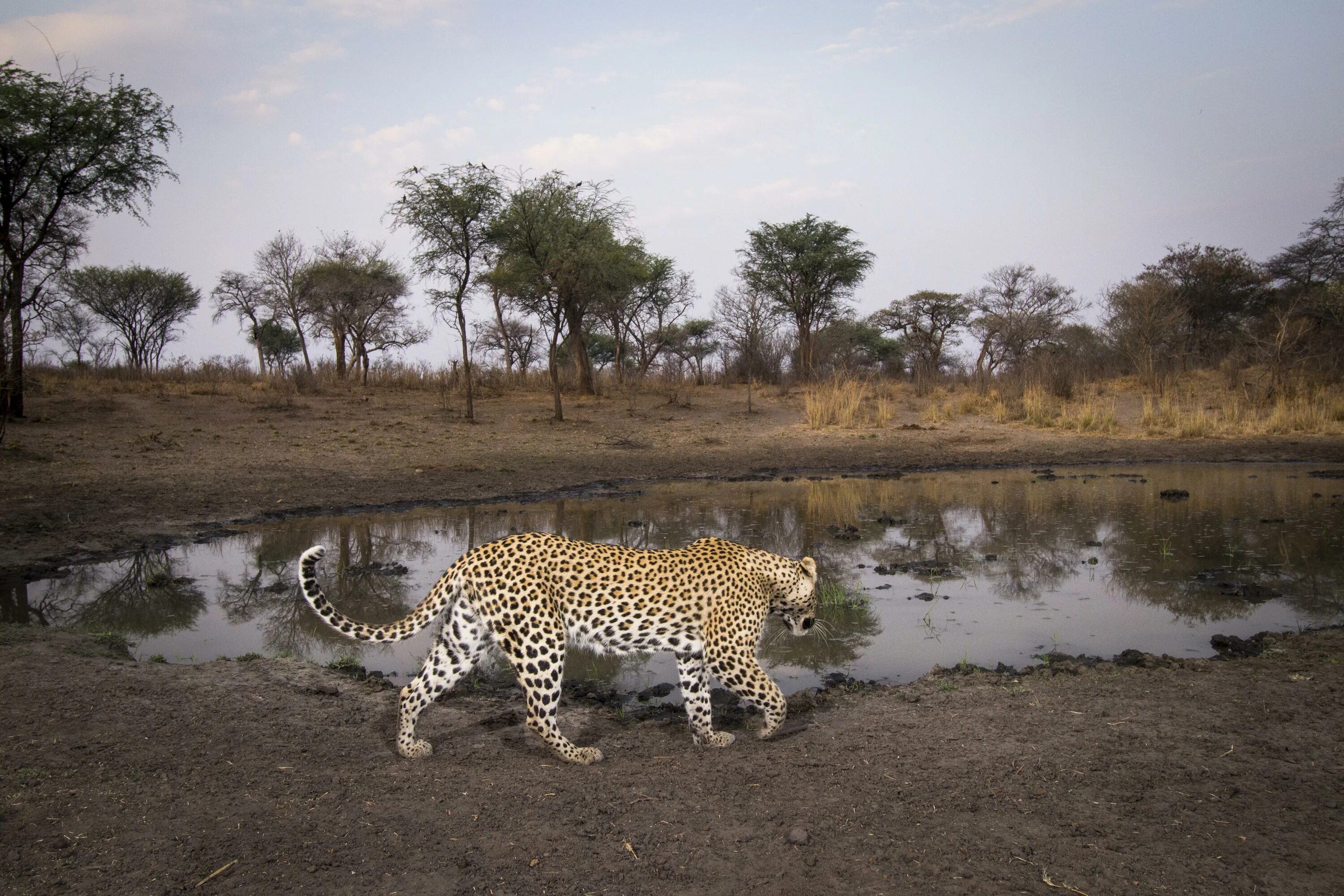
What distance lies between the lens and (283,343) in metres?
52.7

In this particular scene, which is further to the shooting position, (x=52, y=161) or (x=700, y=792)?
(x=52, y=161)

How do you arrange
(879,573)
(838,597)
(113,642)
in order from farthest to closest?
1. (879,573)
2. (838,597)
3. (113,642)

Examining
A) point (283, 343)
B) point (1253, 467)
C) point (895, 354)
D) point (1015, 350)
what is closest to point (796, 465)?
point (1253, 467)

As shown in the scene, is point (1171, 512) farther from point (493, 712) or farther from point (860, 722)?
point (493, 712)

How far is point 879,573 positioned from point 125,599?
866 cm

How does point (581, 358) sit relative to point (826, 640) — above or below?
above

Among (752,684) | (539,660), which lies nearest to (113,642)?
(539,660)

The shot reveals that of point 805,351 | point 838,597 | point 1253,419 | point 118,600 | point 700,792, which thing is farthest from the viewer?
point 805,351

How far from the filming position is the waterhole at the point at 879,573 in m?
7.64

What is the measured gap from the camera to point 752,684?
5.61 metres

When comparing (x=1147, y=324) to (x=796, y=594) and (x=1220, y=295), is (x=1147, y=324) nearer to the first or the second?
(x=1220, y=295)

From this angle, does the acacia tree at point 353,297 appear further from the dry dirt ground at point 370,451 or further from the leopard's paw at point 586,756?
the leopard's paw at point 586,756

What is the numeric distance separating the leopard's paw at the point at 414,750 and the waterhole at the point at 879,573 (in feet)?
6.58

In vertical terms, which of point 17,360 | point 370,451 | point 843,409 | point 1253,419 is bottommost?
point 1253,419
